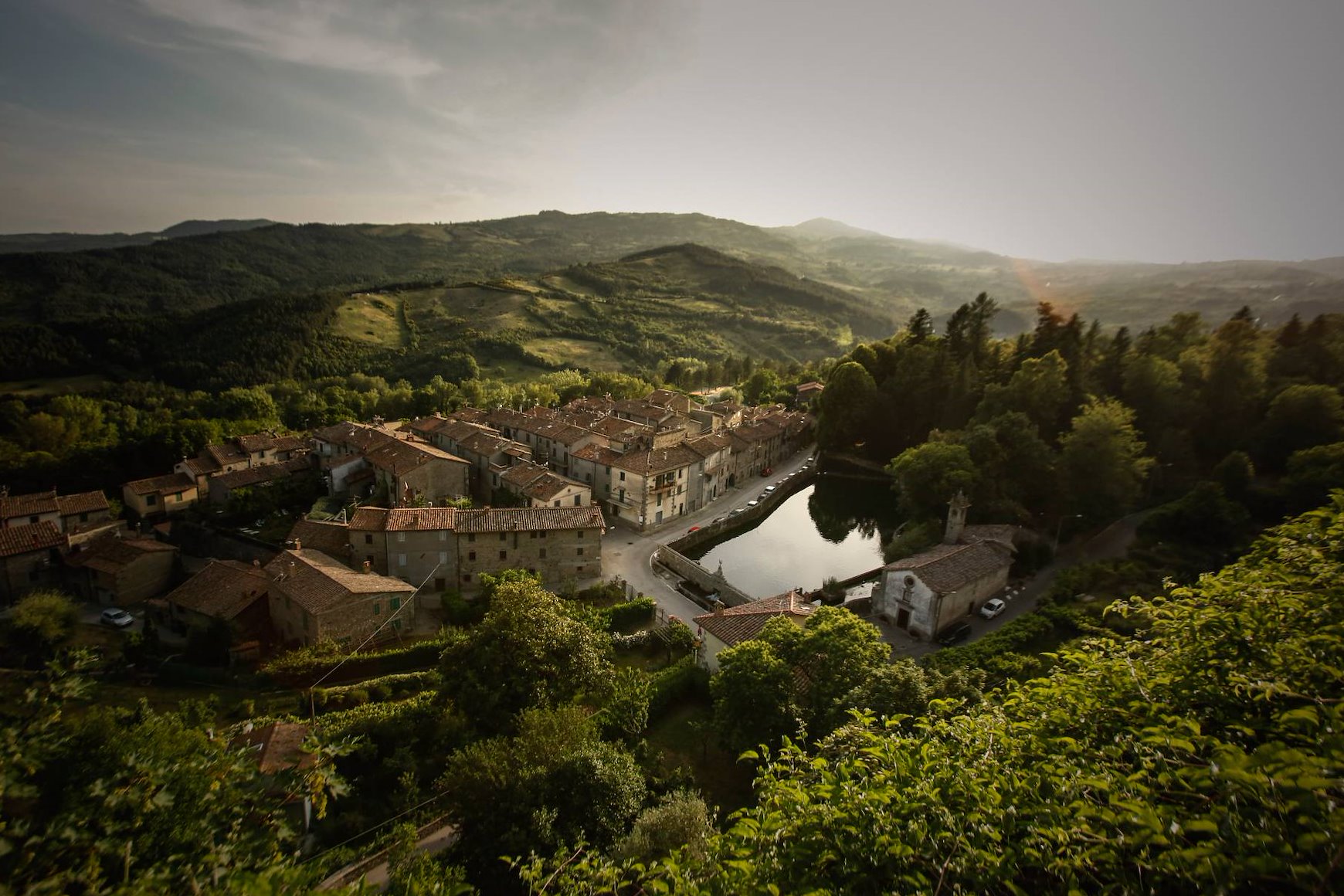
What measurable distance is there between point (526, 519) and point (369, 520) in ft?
29.0

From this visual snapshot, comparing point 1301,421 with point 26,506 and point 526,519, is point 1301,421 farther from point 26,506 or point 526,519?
point 26,506

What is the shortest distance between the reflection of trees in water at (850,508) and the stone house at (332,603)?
3094 centimetres

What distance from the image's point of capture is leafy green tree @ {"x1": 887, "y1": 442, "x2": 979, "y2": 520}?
1499 inches

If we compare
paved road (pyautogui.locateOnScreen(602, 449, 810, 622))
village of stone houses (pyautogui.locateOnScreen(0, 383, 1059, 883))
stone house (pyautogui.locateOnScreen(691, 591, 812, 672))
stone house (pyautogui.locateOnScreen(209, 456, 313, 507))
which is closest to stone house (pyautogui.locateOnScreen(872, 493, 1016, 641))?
village of stone houses (pyautogui.locateOnScreen(0, 383, 1059, 883))

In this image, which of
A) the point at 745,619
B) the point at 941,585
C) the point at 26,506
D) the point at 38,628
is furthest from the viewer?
the point at 26,506

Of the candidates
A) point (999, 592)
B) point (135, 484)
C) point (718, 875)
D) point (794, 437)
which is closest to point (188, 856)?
point (718, 875)

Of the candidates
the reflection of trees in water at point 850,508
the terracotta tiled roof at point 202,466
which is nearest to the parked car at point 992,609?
the reflection of trees in water at point 850,508

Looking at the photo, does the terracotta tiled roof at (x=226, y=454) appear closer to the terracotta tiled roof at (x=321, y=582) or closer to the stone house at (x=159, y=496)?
the stone house at (x=159, y=496)

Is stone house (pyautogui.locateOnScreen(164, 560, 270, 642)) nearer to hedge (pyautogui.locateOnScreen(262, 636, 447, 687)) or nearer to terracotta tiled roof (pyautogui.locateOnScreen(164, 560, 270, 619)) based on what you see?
terracotta tiled roof (pyautogui.locateOnScreen(164, 560, 270, 619))

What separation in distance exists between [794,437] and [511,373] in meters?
66.7

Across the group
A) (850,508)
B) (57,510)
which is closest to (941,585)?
(850,508)

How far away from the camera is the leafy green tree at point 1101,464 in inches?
1435

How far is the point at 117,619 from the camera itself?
34.2 m

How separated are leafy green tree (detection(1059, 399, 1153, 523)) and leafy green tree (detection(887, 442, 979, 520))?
5.88 meters
